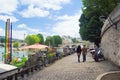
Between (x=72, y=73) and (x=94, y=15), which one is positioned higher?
(x=94, y=15)

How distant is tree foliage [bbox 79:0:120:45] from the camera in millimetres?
39347

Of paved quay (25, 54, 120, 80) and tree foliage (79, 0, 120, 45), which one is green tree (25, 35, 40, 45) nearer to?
tree foliage (79, 0, 120, 45)

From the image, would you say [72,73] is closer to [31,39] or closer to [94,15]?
[94,15]

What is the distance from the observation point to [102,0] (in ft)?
128

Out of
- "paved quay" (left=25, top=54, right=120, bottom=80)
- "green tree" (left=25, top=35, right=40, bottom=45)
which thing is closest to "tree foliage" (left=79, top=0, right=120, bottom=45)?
"paved quay" (left=25, top=54, right=120, bottom=80)

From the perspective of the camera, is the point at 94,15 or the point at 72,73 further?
the point at 94,15

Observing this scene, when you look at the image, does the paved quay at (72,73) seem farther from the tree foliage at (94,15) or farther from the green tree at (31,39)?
the green tree at (31,39)


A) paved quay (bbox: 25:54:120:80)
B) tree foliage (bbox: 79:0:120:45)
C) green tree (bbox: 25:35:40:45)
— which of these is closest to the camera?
paved quay (bbox: 25:54:120:80)

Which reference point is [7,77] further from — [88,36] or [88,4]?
[88,36]

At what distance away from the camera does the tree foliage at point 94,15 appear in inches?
1549

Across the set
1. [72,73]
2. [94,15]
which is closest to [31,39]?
[94,15]

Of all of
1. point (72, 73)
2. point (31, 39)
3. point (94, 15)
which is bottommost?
point (72, 73)

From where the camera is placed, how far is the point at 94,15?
1913 inches

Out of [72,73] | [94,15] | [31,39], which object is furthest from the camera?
[31,39]
